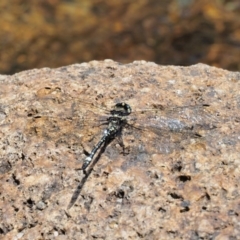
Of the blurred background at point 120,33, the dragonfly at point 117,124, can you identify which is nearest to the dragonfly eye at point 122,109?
the dragonfly at point 117,124

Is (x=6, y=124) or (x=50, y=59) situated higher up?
(x=50, y=59)

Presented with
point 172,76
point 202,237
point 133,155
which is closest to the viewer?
point 202,237

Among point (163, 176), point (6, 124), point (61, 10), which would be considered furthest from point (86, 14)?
point (163, 176)

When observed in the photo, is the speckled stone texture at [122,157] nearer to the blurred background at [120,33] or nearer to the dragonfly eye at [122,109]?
the dragonfly eye at [122,109]

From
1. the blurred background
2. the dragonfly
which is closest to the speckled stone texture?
the dragonfly

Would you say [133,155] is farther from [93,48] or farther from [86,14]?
[86,14]
